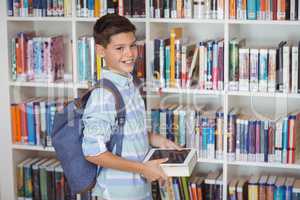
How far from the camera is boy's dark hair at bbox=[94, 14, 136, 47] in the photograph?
2.21 metres

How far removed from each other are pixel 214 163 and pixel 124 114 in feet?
4.15

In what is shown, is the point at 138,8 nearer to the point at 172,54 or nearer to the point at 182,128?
the point at 172,54

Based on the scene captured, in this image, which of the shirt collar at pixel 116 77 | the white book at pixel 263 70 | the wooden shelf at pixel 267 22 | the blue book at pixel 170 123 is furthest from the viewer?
the blue book at pixel 170 123

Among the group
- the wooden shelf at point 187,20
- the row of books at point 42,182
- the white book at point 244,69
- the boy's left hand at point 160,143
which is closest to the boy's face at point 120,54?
the boy's left hand at point 160,143

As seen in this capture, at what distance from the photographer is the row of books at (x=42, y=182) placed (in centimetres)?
339

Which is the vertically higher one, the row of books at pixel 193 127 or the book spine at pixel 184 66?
the book spine at pixel 184 66

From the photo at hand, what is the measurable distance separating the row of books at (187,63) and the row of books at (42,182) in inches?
32.2

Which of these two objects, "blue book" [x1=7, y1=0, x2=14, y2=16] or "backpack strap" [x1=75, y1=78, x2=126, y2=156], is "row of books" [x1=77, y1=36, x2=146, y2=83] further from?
"backpack strap" [x1=75, y1=78, x2=126, y2=156]

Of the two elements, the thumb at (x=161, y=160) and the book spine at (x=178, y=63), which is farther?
the book spine at (x=178, y=63)

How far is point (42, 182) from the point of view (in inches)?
135

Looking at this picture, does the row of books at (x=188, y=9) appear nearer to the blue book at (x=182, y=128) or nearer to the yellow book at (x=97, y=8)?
the yellow book at (x=97, y=8)

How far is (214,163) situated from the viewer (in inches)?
130

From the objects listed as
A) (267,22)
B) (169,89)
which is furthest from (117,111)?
(267,22)

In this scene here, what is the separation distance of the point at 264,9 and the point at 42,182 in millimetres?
1572
